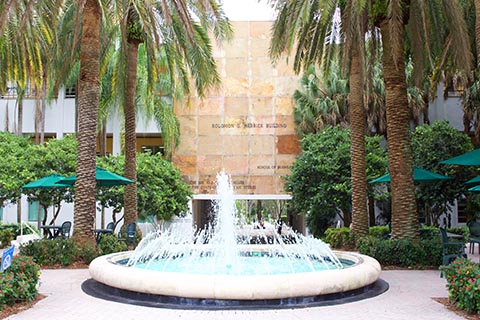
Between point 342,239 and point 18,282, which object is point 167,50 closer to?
point 342,239

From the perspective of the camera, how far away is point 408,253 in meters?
13.0

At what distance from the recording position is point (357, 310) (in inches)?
314

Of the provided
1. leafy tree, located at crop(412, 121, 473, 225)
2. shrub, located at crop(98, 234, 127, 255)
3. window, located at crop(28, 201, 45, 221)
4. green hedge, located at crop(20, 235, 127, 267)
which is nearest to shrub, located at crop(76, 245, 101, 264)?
green hedge, located at crop(20, 235, 127, 267)

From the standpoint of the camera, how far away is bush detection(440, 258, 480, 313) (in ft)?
24.5

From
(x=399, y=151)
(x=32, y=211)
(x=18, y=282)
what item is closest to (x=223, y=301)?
(x=18, y=282)

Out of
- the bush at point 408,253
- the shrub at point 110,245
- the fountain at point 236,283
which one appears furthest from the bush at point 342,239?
the shrub at point 110,245

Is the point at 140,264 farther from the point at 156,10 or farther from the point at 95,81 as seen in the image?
the point at 156,10

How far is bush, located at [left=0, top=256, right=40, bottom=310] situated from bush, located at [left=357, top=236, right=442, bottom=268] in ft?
28.2

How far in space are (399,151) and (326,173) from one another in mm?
9252

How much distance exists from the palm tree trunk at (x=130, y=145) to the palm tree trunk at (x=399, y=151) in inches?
347

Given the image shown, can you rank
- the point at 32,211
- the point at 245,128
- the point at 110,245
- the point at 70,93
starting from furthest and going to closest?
the point at 70,93 < the point at 32,211 < the point at 245,128 < the point at 110,245

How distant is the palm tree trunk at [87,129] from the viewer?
46.5 ft

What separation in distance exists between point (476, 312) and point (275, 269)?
449cm

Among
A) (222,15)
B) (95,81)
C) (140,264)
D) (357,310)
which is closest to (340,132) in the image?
(222,15)
